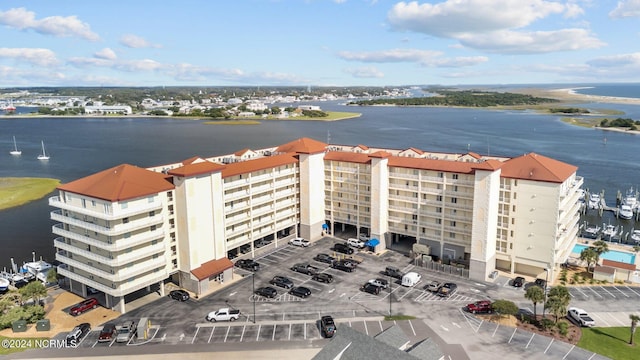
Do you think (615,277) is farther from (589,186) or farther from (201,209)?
(589,186)

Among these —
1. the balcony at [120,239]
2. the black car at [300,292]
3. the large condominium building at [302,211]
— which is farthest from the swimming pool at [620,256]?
the balcony at [120,239]

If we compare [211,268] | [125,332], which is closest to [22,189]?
[211,268]

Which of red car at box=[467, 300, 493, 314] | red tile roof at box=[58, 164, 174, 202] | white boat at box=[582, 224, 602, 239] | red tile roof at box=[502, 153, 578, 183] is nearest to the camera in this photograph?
red tile roof at box=[58, 164, 174, 202]

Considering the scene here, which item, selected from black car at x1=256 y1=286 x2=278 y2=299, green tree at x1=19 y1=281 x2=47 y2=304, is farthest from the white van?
green tree at x1=19 y1=281 x2=47 y2=304

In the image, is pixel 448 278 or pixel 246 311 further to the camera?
pixel 448 278

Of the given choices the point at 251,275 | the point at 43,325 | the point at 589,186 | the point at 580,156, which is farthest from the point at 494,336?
the point at 580,156

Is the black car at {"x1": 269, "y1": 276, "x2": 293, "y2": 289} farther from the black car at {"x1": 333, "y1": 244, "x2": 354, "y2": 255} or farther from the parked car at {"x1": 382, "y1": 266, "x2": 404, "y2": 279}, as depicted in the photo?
the parked car at {"x1": 382, "y1": 266, "x2": 404, "y2": 279}
